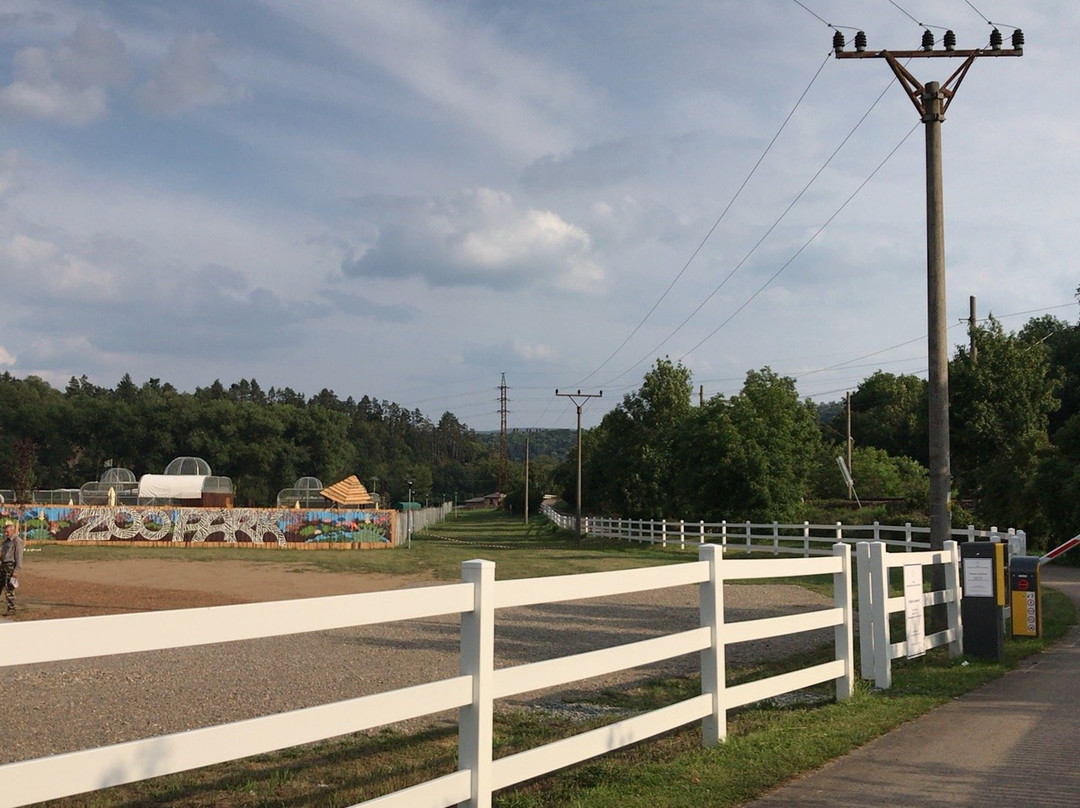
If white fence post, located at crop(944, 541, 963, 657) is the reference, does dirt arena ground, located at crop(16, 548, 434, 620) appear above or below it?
below

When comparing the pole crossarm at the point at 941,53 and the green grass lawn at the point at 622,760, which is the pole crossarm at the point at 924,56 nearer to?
the pole crossarm at the point at 941,53

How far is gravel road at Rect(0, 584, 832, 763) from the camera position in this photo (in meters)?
8.78

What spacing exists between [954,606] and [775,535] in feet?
76.0

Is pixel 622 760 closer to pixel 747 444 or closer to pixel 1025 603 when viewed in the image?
pixel 1025 603

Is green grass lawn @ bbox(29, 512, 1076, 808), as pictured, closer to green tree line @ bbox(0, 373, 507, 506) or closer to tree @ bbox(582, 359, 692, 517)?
tree @ bbox(582, 359, 692, 517)

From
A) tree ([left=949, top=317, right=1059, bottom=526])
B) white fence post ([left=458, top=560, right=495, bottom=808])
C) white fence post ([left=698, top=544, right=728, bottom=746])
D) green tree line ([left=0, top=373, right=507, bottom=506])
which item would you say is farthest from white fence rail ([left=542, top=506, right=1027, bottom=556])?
green tree line ([left=0, top=373, right=507, bottom=506])

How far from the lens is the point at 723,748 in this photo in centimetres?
667

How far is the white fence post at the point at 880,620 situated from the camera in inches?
360

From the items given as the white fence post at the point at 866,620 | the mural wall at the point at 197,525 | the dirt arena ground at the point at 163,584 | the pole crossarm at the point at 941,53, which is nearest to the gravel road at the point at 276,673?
the white fence post at the point at 866,620

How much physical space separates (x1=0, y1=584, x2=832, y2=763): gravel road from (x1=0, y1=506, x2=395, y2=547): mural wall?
34.6 meters

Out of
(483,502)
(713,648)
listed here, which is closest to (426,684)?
(713,648)

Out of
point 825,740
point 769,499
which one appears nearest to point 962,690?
point 825,740

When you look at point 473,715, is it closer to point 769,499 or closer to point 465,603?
point 465,603

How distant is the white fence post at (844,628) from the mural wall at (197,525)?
44354mm
